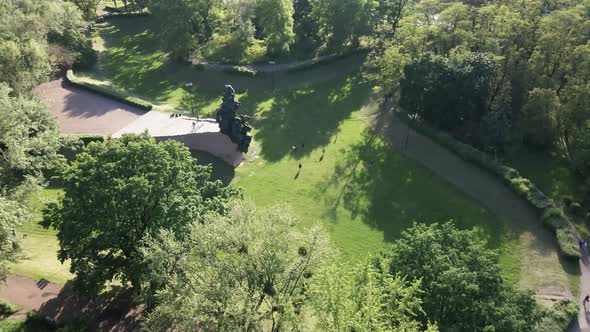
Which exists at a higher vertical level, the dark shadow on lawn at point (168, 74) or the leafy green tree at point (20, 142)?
the leafy green tree at point (20, 142)

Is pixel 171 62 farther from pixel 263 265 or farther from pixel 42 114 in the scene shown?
pixel 263 265

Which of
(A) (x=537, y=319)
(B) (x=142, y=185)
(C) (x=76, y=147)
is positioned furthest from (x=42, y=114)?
(A) (x=537, y=319)

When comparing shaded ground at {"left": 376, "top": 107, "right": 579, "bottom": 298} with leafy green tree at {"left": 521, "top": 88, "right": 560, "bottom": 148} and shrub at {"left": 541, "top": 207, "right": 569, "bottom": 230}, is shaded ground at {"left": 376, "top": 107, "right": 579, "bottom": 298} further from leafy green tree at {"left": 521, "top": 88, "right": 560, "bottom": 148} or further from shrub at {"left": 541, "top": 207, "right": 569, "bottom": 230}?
leafy green tree at {"left": 521, "top": 88, "right": 560, "bottom": 148}

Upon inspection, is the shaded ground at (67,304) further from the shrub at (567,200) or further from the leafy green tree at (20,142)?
the shrub at (567,200)

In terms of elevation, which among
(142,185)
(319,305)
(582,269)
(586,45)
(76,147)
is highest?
(586,45)

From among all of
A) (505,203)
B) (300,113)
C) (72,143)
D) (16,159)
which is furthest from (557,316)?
(72,143)

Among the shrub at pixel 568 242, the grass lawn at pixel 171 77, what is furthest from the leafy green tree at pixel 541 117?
the grass lawn at pixel 171 77
